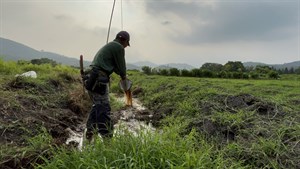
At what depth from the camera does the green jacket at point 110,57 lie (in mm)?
4367

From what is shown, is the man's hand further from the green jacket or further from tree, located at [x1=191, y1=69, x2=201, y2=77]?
tree, located at [x1=191, y1=69, x2=201, y2=77]

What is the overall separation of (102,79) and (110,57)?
35 centimetres

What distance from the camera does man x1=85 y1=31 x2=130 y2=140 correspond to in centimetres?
437

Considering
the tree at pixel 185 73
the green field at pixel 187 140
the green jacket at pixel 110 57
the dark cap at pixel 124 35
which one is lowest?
the green field at pixel 187 140

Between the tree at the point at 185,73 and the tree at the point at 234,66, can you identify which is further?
the tree at the point at 234,66

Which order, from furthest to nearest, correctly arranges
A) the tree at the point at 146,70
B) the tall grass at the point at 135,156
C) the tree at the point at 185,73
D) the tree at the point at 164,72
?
the tree at the point at 146,70 → the tree at the point at 164,72 → the tree at the point at 185,73 → the tall grass at the point at 135,156

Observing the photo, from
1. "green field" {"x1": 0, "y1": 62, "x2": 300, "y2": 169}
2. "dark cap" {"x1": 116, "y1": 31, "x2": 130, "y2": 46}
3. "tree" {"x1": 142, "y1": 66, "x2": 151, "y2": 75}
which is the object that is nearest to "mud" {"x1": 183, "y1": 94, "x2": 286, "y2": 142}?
"green field" {"x1": 0, "y1": 62, "x2": 300, "y2": 169}

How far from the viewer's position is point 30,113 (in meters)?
5.27

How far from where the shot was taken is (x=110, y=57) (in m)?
4.41

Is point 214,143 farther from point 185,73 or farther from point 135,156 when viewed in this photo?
point 185,73

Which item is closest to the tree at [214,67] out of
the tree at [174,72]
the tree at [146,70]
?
the tree at [174,72]

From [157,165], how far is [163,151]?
186 mm

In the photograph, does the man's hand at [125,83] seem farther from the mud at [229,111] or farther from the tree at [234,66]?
the tree at [234,66]

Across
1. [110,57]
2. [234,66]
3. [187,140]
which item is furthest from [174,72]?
[187,140]
